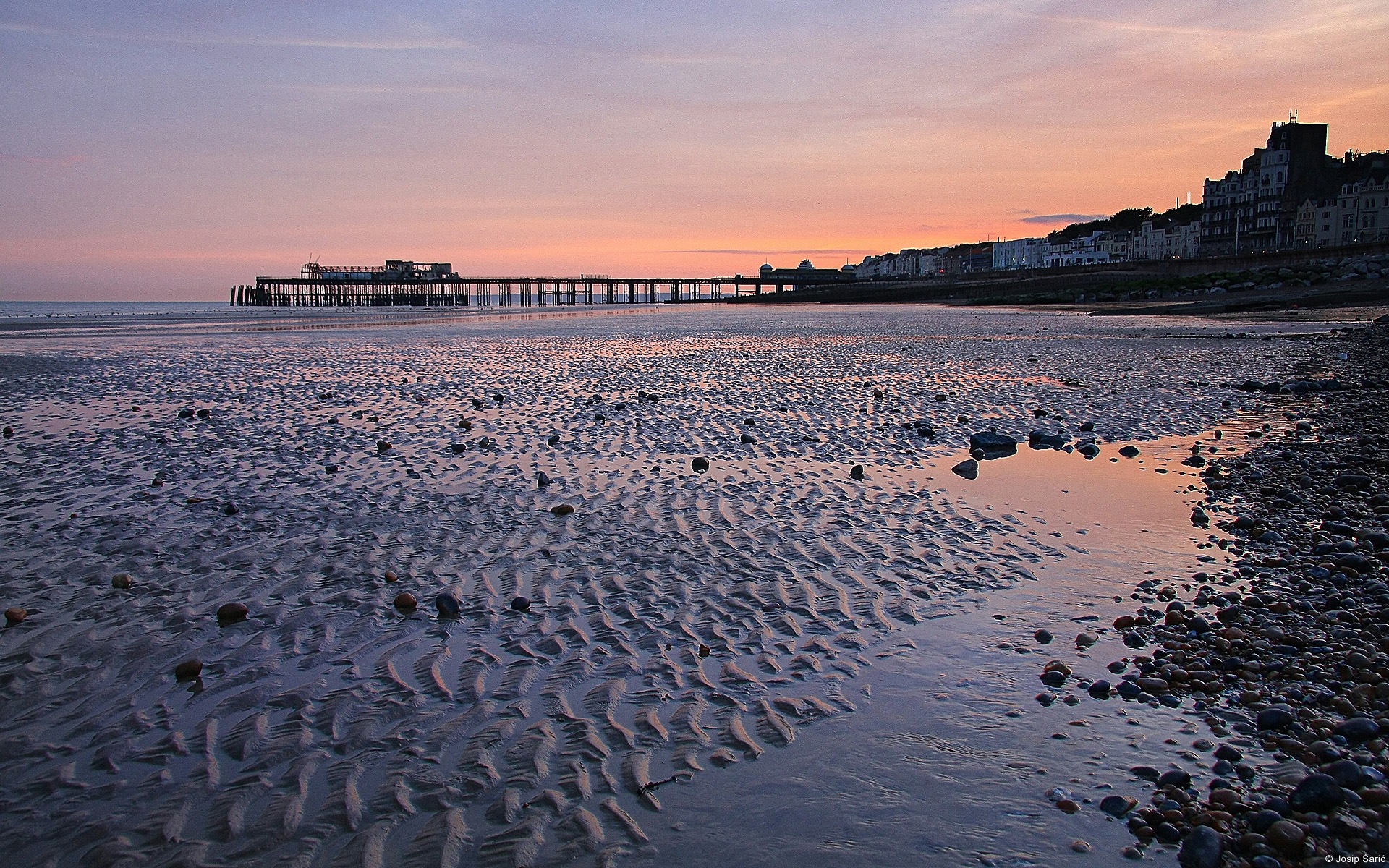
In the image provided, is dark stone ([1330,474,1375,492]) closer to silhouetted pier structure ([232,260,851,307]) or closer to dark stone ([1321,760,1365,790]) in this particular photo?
dark stone ([1321,760,1365,790])

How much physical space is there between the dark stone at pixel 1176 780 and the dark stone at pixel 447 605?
12.7 feet

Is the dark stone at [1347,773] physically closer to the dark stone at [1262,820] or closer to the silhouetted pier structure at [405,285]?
the dark stone at [1262,820]

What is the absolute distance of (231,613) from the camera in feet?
16.8

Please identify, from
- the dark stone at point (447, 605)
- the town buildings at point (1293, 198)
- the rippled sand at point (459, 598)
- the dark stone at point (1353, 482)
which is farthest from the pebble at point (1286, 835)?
the town buildings at point (1293, 198)

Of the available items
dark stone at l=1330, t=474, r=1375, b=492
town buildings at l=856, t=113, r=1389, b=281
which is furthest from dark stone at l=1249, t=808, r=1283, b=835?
town buildings at l=856, t=113, r=1389, b=281

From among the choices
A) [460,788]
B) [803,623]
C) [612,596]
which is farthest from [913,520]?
[460,788]

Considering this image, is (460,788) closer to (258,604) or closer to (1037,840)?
(1037,840)

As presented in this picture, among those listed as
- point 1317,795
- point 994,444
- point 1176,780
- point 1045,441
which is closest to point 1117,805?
point 1176,780

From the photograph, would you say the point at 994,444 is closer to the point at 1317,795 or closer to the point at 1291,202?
the point at 1317,795

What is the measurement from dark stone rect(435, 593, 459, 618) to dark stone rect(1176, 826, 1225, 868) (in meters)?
3.98

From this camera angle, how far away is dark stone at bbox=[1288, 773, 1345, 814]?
3021mm

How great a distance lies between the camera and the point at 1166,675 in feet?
13.8

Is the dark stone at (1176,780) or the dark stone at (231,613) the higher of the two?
the dark stone at (231,613)

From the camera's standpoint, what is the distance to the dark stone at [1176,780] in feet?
10.7
